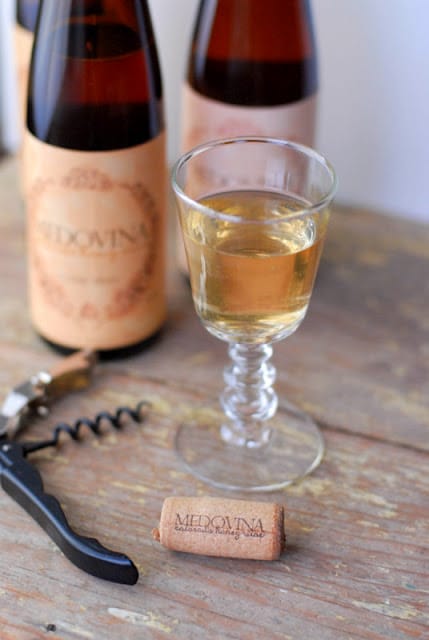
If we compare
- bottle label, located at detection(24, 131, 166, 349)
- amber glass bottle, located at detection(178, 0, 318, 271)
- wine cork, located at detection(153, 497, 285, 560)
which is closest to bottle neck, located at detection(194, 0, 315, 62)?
amber glass bottle, located at detection(178, 0, 318, 271)

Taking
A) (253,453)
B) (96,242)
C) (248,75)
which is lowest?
(253,453)

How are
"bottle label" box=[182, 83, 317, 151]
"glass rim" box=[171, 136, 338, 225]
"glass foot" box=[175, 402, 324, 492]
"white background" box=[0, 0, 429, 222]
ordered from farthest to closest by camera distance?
"white background" box=[0, 0, 429, 222], "bottle label" box=[182, 83, 317, 151], "glass foot" box=[175, 402, 324, 492], "glass rim" box=[171, 136, 338, 225]

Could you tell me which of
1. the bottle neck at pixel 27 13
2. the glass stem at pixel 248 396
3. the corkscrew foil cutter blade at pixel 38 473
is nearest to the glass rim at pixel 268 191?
the glass stem at pixel 248 396

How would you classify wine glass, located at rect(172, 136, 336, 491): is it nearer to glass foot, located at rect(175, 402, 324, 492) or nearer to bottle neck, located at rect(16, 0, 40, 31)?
glass foot, located at rect(175, 402, 324, 492)

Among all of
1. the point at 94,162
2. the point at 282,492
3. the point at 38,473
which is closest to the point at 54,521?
the point at 38,473

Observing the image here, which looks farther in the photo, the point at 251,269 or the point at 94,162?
the point at 94,162

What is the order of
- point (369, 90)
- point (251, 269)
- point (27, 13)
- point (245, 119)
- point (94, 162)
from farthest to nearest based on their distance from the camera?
1. point (369, 90)
2. point (27, 13)
3. point (245, 119)
4. point (94, 162)
5. point (251, 269)

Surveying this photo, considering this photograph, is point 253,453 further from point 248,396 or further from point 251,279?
point 251,279
